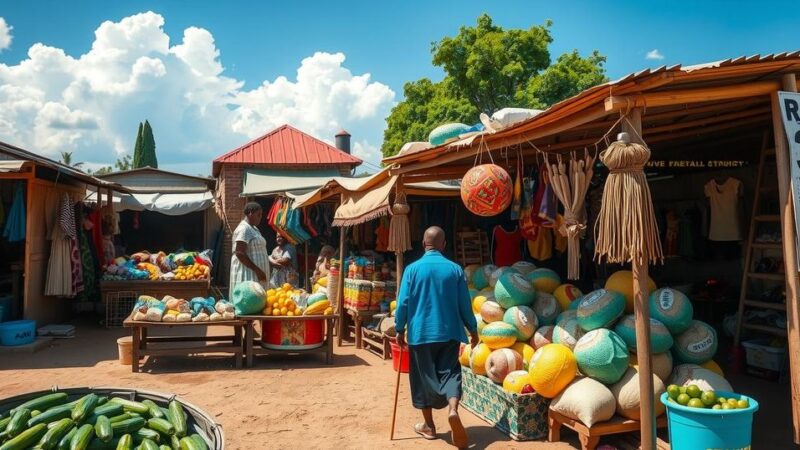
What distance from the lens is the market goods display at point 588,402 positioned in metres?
4.41

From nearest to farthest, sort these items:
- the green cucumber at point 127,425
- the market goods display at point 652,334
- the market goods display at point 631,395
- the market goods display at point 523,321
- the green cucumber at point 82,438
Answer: the green cucumber at point 82,438 < the green cucumber at point 127,425 < the market goods display at point 631,395 < the market goods display at point 652,334 < the market goods display at point 523,321

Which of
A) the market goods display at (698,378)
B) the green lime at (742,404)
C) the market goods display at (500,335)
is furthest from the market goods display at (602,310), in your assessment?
the green lime at (742,404)

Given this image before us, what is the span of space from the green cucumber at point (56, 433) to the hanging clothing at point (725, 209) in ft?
26.8

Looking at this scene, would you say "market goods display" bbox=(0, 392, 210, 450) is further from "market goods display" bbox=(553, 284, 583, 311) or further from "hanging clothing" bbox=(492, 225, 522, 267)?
"hanging clothing" bbox=(492, 225, 522, 267)

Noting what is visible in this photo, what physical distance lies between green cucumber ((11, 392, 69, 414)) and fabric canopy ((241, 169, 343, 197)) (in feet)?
36.9

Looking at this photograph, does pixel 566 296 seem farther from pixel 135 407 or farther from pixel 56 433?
pixel 56 433

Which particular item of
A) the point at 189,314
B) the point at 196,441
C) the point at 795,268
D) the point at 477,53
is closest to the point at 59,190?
the point at 189,314

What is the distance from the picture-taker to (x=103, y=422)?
3129 mm

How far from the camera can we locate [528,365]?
17.4ft

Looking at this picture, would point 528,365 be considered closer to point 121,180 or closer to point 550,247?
point 550,247

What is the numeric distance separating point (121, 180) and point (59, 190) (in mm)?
8528

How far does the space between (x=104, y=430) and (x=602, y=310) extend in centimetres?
379

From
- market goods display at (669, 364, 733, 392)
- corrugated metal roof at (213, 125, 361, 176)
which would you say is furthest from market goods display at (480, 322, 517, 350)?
corrugated metal roof at (213, 125, 361, 176)

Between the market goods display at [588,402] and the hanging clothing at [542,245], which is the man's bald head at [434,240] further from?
the hanging clothing at [542,245]
